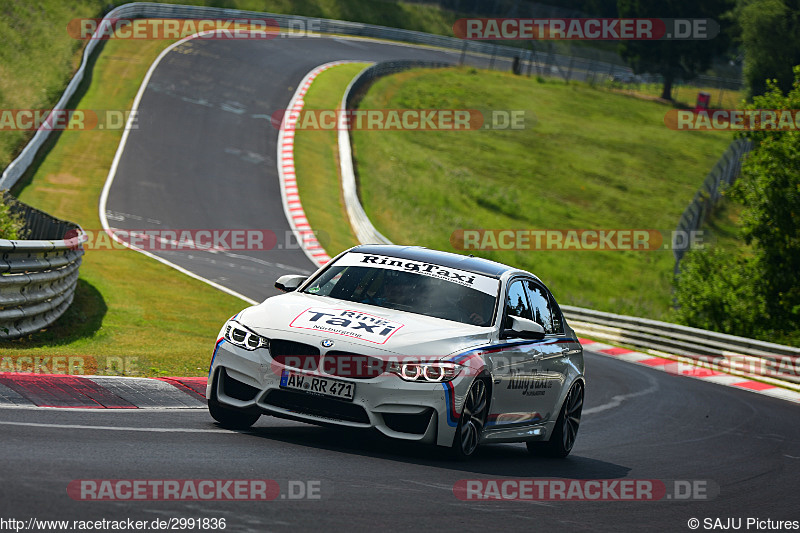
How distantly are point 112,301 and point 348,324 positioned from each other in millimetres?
9604

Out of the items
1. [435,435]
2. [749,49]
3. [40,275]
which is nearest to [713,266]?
[40,275]

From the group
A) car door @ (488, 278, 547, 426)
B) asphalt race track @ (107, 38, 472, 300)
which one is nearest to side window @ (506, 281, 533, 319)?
car door @ (488, 278, 547, 426)

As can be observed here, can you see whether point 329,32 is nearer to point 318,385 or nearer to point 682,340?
point 682,340

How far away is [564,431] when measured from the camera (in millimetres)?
9914

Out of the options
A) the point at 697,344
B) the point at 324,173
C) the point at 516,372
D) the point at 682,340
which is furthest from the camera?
the point at 324,173

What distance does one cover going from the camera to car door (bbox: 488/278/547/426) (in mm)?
8438

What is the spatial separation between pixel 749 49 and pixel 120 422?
6411cm

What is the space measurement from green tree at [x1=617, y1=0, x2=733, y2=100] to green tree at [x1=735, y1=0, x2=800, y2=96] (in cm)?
518

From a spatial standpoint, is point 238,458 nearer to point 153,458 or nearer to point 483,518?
point 153,458

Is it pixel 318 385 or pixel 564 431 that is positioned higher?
pixel 318 385

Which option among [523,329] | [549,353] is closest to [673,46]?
[549,353]

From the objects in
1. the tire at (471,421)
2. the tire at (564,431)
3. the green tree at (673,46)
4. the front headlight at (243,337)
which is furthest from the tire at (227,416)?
the green tree at (673,46)

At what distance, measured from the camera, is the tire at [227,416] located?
814 cm

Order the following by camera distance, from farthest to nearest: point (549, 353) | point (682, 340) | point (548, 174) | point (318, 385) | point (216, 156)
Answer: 1. point (548, 174)
2. point (216, 156)
3. point (682, 340)
4. point (549, 353)
5. point (318, 385)
